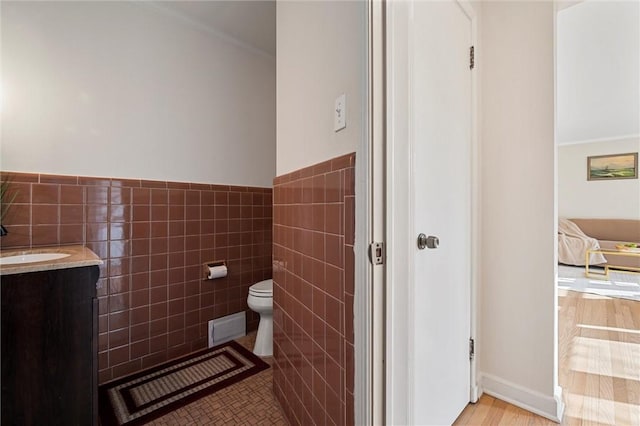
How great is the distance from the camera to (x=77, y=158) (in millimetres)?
1568

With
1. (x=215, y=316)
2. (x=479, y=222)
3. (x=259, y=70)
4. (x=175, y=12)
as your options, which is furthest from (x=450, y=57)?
(x=215, y=316)

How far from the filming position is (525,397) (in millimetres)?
1331

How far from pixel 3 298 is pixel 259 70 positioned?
7.14ft

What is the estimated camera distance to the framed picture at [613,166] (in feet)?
16.1

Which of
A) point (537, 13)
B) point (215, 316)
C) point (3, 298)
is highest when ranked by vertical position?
point (537, 13)

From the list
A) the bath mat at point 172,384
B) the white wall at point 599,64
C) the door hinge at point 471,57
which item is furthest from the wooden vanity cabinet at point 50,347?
the white wall at point 599,64

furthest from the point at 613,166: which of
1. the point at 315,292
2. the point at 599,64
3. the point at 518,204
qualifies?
the point at 315,292

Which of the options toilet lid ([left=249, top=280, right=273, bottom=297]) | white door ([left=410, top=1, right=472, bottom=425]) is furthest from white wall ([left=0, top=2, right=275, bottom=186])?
white door ([left=410, top=1, right=472, bottom=425])

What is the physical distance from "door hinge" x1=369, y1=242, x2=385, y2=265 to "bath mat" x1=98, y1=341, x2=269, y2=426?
4.52 ft

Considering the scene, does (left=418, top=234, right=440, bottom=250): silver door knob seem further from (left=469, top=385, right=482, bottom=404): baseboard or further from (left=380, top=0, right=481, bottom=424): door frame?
(left=469, top=385, right=482, bottom=404): baseboard

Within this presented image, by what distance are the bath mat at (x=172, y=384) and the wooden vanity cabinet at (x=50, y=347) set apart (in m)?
0.42

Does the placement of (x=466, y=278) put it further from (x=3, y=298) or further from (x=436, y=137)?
(x=3, y=298)

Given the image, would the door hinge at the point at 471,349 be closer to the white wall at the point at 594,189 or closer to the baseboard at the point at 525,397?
the baseboard at the point at 525,397

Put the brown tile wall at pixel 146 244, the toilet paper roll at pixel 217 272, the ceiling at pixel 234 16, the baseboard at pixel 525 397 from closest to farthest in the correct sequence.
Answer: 1. the baseboard at pixel 525 397
2. the brown tile wall at pixel 146 244
3. the ceiling at pixel 234 16
4. the toilet paper roll at pixel 217 272
